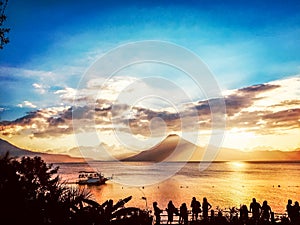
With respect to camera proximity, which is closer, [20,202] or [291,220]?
[20,202]

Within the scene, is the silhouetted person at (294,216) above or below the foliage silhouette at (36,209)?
below

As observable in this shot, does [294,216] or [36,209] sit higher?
[36,209]

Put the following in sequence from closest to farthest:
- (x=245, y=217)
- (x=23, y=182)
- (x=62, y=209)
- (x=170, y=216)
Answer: (x=62, y=209) < (x=23, y=182) < (x=245, y=217) < (x=170, y=216)

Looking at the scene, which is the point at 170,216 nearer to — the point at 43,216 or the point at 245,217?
the point at 245,217

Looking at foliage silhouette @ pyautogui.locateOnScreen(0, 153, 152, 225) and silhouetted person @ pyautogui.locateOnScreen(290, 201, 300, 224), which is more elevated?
foliage silhouette @ pyautogui.locateOnScreen(0, 153, 152, 225)

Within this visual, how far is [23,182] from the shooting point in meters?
8.61

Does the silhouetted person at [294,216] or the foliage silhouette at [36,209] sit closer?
the foliage silhouette at [36,209]

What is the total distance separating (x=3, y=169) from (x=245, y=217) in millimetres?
13228

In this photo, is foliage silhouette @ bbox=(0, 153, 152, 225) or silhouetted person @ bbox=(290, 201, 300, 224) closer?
foliage silhouette @ bbox=(0, 153, 152, 225)

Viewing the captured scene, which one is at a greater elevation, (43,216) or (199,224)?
(43,216)

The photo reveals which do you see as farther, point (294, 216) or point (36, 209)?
point (294, 216)

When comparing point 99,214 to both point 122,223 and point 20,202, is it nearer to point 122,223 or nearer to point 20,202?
point 122,223

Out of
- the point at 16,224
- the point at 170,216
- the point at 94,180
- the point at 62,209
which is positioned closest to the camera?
the point at 16,224

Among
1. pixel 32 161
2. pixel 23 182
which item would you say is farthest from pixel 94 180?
pixel 23 182
